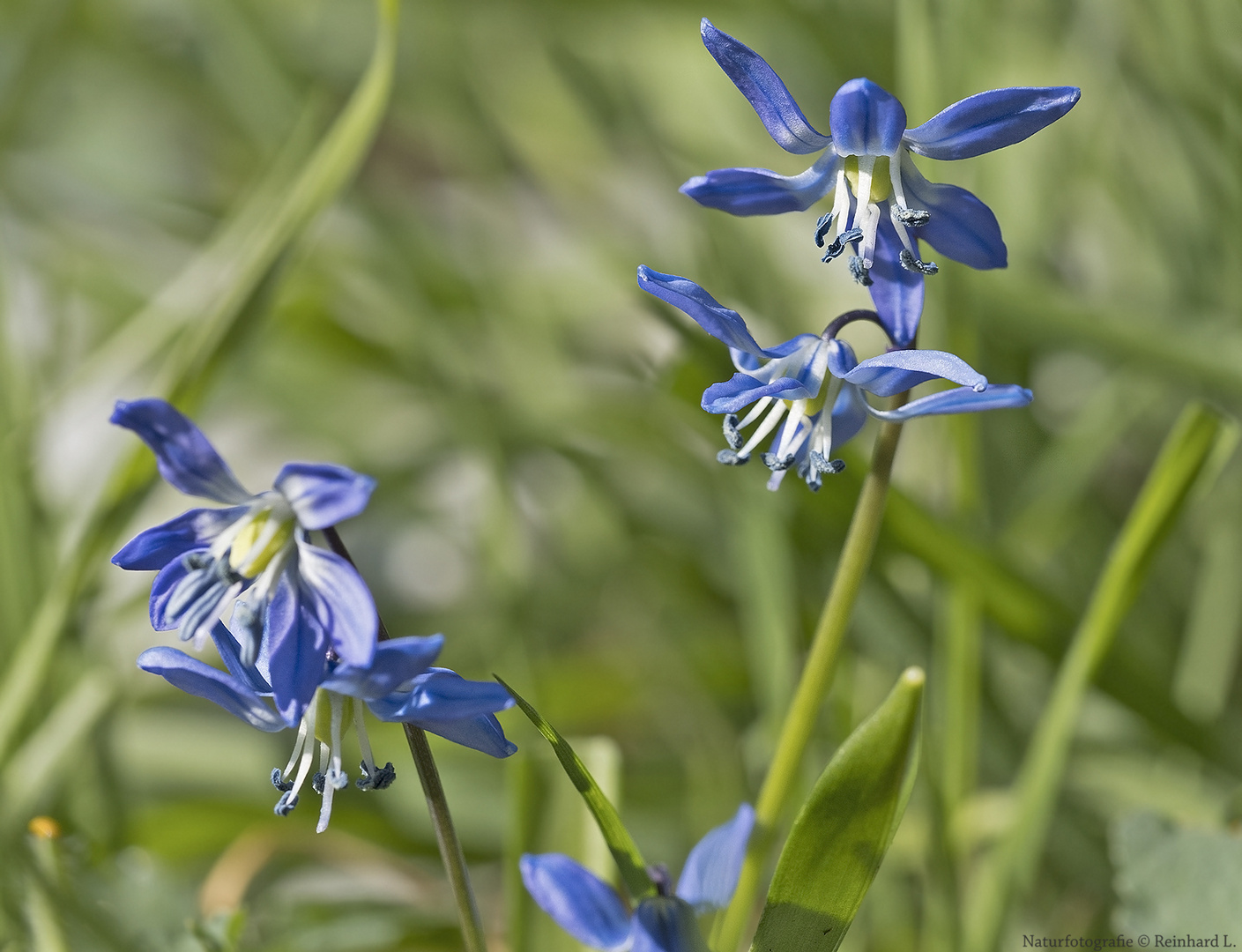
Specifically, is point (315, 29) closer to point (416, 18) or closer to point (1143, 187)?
point (416, 18)

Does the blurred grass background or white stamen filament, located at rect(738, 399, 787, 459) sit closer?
white stamen filament, located at rect(738, 399, 787, 459)

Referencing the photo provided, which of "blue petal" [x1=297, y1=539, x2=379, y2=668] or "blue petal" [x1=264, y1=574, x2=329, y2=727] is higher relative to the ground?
"blue petal" [x1=297, y1=539, x2=379, y2=668]

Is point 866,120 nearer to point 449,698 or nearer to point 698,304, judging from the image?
point 698,304

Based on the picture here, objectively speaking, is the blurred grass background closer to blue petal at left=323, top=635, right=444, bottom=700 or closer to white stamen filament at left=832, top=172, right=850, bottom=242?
white stamen filament at left=832, top=172, right=850, bottom=242

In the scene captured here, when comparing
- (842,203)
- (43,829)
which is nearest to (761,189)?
(842,203)

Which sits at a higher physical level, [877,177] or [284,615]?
[877,177]

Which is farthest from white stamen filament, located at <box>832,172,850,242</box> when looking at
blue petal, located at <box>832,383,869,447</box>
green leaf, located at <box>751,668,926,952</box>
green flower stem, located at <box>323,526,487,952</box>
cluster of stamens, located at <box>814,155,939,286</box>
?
green flower stem, located at <box>323,526,487,952</box>

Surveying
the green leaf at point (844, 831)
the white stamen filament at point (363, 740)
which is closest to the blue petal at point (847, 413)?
the green leaf at point (844, 831)
